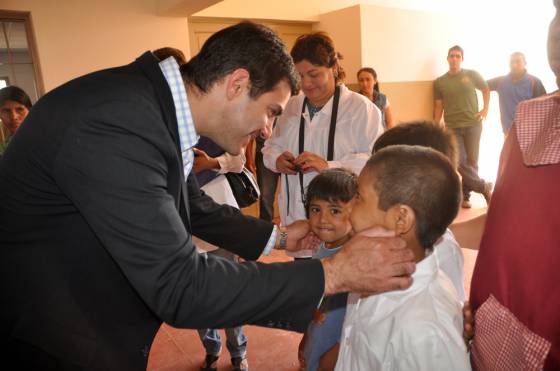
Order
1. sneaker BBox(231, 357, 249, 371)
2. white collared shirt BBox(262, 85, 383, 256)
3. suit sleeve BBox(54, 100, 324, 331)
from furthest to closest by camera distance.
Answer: sneaker BBox(231, 357, 249, 371) → white collared shirt BBox(262, 85, 383, 256) → suit sleeve BBox(54, 100, 324, 331)

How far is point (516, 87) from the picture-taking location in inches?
273

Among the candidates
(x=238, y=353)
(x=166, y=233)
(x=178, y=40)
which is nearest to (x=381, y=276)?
(x=166, y=233)

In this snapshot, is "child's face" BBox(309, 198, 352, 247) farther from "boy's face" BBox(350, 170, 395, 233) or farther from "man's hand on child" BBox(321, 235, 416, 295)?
"man's hand on child" BBox(321, 235, 416, 295)

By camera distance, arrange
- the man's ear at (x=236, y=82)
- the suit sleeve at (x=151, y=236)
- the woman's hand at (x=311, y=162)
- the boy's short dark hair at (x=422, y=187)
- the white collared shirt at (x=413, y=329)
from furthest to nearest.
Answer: the woman's hand at (x=311, y=162) → the man's ear at (x=236, y=82) → the boy's short dark hair at (x=422, y=187) → the white collared shirt at (x=413, y=329) → the suit sleeve at (x=151, y=236)

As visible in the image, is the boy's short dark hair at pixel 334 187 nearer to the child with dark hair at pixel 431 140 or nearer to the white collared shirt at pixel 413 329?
the child with dark hair at pixel 431 140

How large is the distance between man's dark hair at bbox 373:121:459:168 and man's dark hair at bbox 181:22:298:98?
2.14 ft

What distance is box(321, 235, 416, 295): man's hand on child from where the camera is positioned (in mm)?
1005

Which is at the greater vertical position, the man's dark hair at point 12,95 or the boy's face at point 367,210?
the man's dark hair at point 12,95

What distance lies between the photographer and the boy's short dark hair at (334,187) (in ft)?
6.57

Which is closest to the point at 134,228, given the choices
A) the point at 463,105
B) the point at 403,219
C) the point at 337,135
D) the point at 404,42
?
the point at 403,219

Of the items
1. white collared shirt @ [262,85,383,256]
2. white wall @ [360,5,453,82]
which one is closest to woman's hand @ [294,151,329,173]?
white collared shirt @ [262,85,383,256]

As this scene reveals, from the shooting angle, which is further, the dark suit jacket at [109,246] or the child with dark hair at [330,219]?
the child with dark hair at [330,219]

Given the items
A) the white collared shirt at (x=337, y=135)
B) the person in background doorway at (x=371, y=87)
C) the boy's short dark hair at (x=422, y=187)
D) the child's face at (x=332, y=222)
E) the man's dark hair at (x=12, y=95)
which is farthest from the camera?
the person in background doorway at (x=371, y=87)

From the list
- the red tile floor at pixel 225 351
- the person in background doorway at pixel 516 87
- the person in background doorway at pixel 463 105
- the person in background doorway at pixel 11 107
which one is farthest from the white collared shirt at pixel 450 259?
the person in background doorway at pixel 516 87
